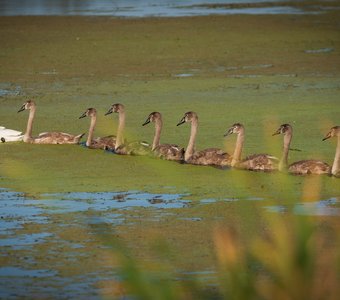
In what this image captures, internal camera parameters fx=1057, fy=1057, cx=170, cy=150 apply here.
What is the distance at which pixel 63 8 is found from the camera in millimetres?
38500

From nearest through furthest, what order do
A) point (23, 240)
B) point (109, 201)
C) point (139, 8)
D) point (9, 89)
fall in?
point (23, 240), point (109, 201), point (9, 89), point (139, 8)

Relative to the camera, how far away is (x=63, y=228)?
832cm

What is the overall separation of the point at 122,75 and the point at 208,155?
9692 mm

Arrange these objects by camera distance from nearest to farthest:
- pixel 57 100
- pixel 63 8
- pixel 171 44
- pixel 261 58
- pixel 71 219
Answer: pixel 71 219 < pixel 57 100 < pixel 261 58 < pixel 171 44 < pixel 63 8

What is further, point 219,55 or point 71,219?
point 219,55

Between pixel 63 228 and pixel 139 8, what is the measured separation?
3048 centimetres

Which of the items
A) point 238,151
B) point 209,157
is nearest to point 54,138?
point 209,157

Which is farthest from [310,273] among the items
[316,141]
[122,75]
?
[122,75]

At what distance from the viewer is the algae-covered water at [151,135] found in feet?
22.5

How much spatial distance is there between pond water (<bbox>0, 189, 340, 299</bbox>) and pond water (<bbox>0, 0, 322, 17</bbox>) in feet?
81.1

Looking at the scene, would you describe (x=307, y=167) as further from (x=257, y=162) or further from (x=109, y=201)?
(x=109, y=201)

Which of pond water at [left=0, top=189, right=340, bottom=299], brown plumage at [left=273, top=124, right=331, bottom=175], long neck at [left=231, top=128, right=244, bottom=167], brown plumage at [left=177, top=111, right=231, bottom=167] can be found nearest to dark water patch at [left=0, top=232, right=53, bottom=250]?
pond water at [left=0, top=189, right=340, bottom=299]

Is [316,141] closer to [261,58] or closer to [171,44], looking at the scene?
[261,58]

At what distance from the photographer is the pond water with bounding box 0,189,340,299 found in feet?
21.1
